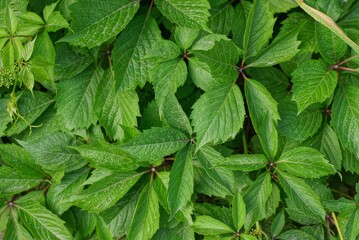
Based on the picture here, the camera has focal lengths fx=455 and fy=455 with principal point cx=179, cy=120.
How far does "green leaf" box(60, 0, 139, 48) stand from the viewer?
1191 millimetres

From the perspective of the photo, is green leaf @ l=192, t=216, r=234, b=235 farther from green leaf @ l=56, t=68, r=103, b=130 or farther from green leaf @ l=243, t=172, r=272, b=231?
green leaf @ l=56, t=68, r=103, b=130

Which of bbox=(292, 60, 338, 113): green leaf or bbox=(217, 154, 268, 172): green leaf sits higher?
bbox=(292, 60, 338, 113): green leaf

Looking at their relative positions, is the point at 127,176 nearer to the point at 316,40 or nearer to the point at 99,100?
the point at 99,100

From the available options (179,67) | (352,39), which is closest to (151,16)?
(179,67)

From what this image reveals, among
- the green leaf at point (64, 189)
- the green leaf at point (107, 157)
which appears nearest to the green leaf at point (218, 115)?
the green leaf at point (107, 157)

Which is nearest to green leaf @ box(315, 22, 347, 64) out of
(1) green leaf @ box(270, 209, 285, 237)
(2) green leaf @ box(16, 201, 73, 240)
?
(1) green leaf @ box(270, 209, 285, 237)

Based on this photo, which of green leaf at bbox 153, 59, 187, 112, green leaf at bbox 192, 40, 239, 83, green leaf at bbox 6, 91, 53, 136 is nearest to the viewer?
green leaf at bbox 192, 40, 239, 83

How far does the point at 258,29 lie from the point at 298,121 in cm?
30

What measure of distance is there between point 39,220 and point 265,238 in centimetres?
69

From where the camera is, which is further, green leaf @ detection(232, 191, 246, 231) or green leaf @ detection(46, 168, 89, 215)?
green leaf @ detection(46, 168, 89, 215)

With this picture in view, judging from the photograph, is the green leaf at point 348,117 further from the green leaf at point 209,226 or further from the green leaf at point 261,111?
the green leaf at point 209,226

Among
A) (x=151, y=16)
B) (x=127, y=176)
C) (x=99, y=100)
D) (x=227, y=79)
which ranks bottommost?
(x=127, y=176)

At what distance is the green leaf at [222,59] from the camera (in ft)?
3.69

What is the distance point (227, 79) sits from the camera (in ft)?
3.84
